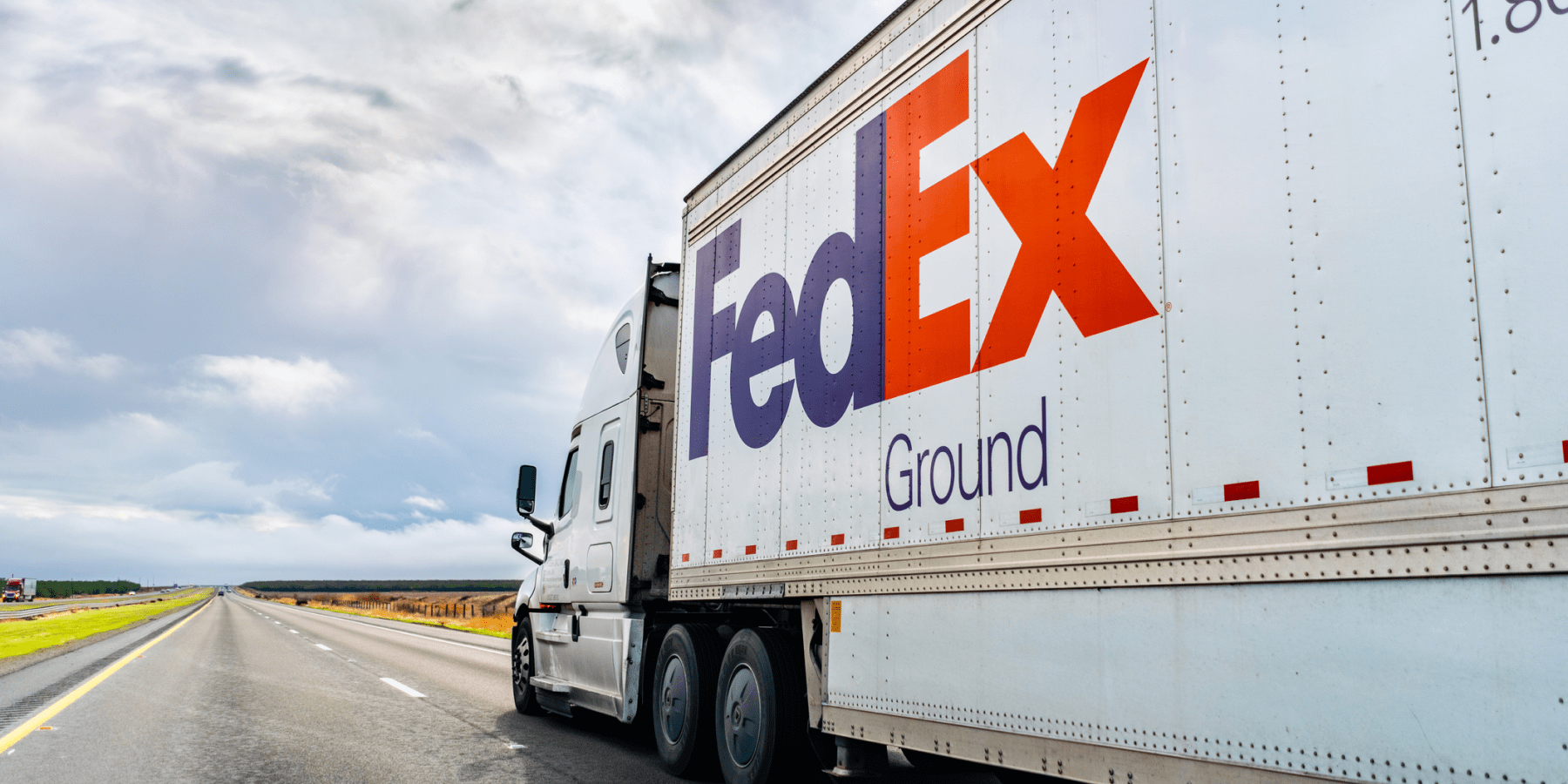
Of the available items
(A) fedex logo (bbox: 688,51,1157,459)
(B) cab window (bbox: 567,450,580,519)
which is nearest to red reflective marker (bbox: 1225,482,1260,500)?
(A) fedex logo (bbox: 688,51,1157,459)

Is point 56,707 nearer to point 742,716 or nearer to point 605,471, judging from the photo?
point 605,471

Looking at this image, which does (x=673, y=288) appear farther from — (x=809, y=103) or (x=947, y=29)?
(x=947, y=29)

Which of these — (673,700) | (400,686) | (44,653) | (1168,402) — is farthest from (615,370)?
(44,653)

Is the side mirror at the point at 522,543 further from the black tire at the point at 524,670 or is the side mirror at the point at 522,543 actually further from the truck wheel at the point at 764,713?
the truck wheel at the point at 764,713

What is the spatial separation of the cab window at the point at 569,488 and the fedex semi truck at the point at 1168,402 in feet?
13.1

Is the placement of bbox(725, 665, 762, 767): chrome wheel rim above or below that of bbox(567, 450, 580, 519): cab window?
below

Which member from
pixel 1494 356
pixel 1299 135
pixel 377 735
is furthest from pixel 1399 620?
pixel 377 735

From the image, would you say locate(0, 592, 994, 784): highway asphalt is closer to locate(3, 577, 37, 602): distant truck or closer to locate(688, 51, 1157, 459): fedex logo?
locate(688, 51, 1157, 459): fedex logo

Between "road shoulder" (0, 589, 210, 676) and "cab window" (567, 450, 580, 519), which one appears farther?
"road shoulder" (0, 589, 210, 676)

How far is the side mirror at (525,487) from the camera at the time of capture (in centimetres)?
1061

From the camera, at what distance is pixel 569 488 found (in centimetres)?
1031

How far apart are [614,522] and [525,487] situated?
2.23 m

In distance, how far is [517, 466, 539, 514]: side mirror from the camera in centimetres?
1061

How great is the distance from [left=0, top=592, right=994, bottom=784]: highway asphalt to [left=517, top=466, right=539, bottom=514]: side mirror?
222 cm
